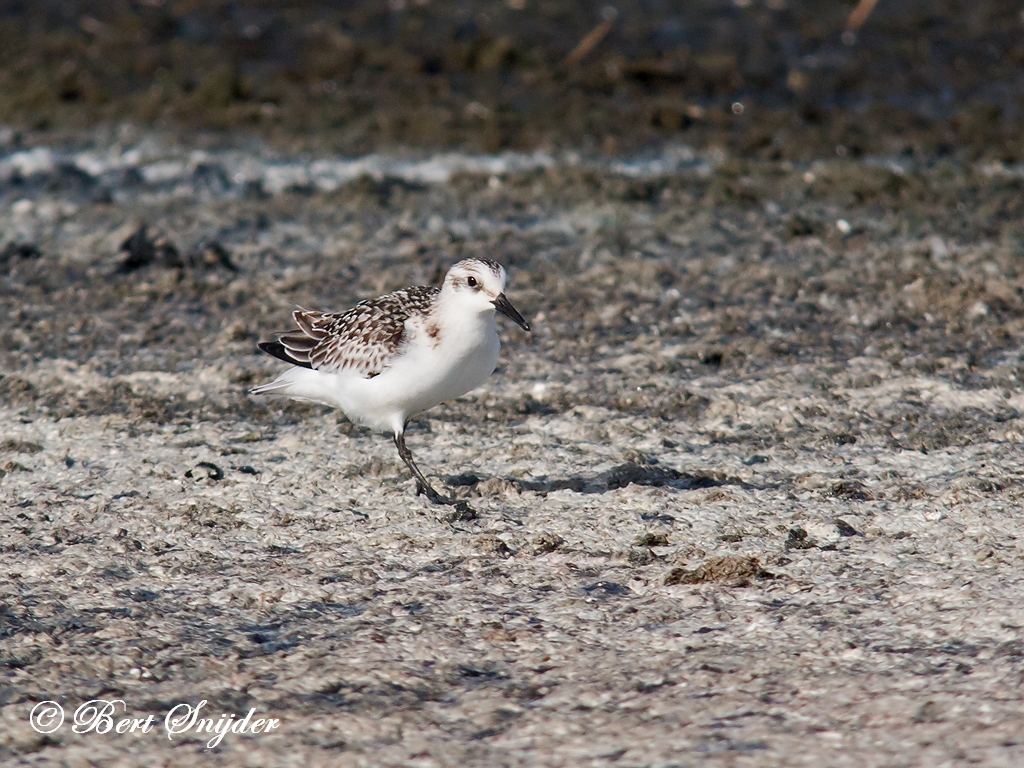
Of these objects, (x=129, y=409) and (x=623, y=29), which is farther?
(x=623, y=29)

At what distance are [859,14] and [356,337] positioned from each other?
8.68 metres

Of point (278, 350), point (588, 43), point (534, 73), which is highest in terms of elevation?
point (588, 43)

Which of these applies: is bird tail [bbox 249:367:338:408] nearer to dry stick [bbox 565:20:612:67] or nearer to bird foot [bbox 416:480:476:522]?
bird foot [bbox 416:480:476:522]

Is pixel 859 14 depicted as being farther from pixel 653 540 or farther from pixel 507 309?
pixel 653 540

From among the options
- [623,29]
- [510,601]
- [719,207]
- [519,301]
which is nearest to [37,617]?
[510,601]

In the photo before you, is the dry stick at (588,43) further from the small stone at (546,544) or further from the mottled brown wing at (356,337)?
the small stone at (546,544)

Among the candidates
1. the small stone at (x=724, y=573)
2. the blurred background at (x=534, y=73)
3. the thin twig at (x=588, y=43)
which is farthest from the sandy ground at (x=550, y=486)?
the thin twig at (x=588, y=43)

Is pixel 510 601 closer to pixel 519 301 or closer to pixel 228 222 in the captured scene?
pixel 519 301

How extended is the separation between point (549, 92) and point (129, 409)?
229 inches

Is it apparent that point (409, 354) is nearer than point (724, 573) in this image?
No

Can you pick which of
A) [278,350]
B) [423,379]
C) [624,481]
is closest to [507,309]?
[423,379]

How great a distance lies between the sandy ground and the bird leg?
0.06 m

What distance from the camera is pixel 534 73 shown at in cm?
1126

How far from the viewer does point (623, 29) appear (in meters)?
12.2
